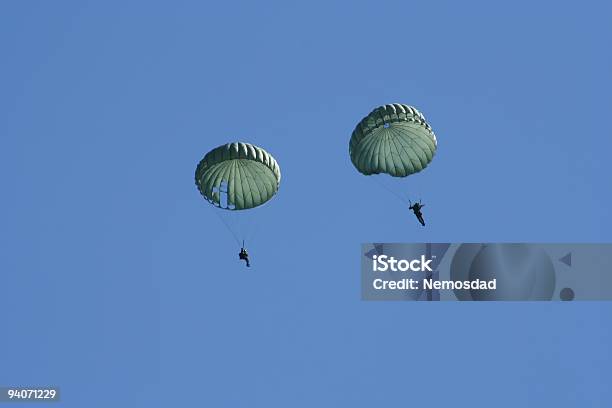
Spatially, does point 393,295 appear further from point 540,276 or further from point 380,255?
point 540,276

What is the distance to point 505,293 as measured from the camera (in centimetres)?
7444

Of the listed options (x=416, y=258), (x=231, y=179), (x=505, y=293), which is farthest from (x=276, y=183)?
(x=505, y=293)

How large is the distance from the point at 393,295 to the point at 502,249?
256 inches

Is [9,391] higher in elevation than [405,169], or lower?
lower

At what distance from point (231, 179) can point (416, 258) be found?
386 inches

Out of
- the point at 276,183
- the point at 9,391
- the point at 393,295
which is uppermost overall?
the point at 276,183

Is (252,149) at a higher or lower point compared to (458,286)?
higher

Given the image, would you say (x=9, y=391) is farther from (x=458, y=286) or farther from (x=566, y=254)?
(x=566, y=254)

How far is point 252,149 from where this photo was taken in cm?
7056

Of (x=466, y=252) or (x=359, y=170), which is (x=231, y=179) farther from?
(x=466, y=252)

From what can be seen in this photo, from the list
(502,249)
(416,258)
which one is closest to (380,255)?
(416,258)

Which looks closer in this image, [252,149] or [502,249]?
[252,149]

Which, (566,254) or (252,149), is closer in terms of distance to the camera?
(252,149)

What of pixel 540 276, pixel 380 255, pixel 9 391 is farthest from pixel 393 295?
pixel 9 391
